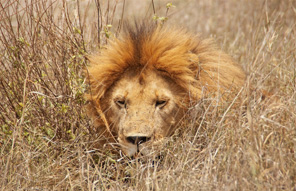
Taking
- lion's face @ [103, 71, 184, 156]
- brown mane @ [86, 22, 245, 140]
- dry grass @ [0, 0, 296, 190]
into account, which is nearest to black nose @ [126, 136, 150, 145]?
lion's face @ [103, 71, 184, 156]

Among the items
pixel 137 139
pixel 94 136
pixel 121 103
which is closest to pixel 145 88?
pixel 121 103

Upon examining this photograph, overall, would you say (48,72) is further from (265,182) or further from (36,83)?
(265,182)

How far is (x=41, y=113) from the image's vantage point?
178 inches

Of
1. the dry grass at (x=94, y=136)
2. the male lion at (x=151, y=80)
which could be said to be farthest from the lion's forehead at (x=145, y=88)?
the dry grass at (x=94, y=136)

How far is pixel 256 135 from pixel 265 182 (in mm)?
379

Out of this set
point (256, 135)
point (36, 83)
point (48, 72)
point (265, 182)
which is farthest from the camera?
point (48, 72)

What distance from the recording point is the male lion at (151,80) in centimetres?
410

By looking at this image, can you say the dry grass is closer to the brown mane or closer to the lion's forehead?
the brown mane

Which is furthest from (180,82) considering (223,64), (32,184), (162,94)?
(32,184)

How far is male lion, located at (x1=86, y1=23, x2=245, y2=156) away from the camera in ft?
13.4

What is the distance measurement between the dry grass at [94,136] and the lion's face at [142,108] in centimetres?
15

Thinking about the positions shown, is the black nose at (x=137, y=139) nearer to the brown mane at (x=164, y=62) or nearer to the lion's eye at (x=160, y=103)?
the lion's eye at (x=160, y=103)

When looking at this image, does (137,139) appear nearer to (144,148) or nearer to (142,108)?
(144,148)

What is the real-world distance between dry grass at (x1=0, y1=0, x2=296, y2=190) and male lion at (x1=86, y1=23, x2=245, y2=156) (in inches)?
5.6
